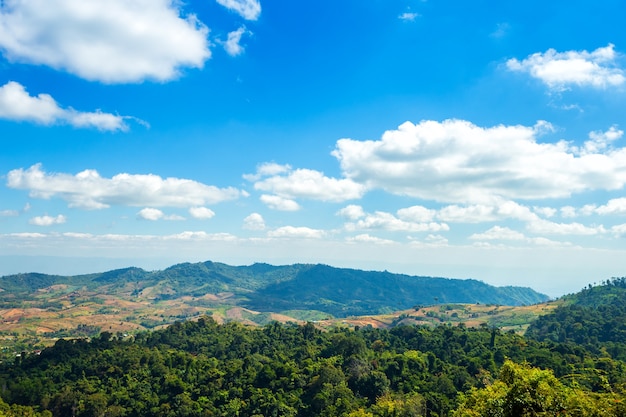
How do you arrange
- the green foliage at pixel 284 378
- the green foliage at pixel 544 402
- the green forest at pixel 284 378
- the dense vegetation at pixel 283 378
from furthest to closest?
the green foliage at pixel 284 378
the dense vegetation at pixel 283 378
the green forest at pixel 284 378
the green foliage at pixel 544 402

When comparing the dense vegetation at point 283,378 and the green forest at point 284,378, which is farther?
the dense vegetation at point 283,378

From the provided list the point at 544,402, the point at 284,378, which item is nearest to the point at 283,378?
the point at 284,378

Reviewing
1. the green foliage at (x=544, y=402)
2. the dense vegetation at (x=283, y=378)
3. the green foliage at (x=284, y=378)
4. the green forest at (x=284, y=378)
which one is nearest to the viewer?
the green foliage at (x=544, y=402)

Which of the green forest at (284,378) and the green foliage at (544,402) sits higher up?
the green foliage at (544,402)

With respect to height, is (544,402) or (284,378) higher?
(544,402)

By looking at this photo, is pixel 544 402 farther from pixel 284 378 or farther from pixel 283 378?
pixel 283 378

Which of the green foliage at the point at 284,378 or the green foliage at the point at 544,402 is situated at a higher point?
the green foliage at the point at 544,402

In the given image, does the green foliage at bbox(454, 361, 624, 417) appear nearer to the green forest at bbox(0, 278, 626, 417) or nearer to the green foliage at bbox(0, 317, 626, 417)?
the green forest at bbox(0, 278, 626, 417)

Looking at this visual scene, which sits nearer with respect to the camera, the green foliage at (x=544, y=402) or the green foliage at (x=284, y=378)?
the green foliage at (x=544, y=402)

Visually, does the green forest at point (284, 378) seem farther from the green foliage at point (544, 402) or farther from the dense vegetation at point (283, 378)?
the green foliage at point (544, 402)

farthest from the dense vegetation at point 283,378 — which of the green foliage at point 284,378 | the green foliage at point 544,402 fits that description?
the green foliage at point 544,402

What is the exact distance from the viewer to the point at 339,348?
128375mm

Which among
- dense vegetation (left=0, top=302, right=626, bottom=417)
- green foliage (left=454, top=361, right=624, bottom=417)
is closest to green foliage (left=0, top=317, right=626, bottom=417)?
A: dense vegetation (left=0, top=302, right=626, bottom=417)

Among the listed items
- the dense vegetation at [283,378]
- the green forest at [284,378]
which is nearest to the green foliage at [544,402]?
the green forest at [284,378]
